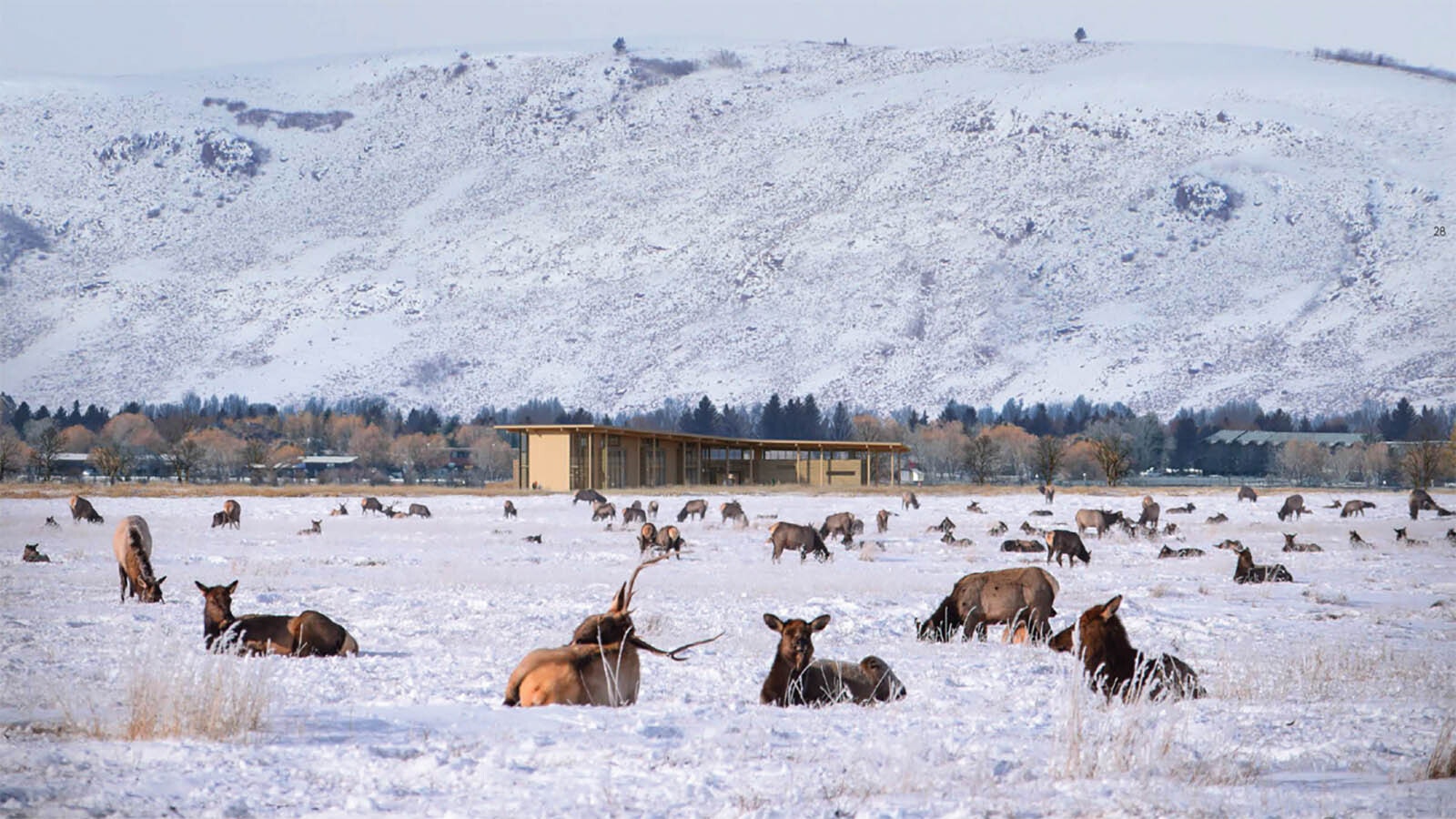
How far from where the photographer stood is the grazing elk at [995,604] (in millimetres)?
16359

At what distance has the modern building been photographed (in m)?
81.1

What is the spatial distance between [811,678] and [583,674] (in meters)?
1.89

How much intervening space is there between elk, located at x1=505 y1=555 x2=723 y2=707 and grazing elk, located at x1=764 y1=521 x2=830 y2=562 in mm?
21222

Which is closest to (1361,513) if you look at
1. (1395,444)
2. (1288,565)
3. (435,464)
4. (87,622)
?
(1288,565)

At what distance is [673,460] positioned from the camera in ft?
324

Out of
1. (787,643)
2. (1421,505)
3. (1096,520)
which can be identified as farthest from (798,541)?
(1421,505)

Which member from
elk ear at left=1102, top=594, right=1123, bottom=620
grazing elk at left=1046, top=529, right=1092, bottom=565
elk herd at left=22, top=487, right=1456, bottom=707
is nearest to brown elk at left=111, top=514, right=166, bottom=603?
elk herd at left=22, top=487, right=1456, bottom=707

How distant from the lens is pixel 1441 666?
14.1m

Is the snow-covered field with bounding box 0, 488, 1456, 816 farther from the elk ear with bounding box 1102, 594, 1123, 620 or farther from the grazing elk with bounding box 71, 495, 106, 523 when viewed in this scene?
the grazing elk with bounding box 71, 495, 106, 523

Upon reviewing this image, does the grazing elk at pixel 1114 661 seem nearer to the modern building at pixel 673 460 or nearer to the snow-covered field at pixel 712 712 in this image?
the snow-covered field at pixel 712 712

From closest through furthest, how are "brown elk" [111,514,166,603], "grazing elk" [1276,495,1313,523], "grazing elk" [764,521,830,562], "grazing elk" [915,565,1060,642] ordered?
"grazing elk" [915,565,1060,642], "brown elk" [111,514,166,603], "grazing elk" [764,521,830,562], "grazing elk" [1276,495,1313,523]

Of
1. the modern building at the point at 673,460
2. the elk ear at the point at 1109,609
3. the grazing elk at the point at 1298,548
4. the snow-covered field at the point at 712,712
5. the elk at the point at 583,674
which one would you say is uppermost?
the modern building at the point at 673,460

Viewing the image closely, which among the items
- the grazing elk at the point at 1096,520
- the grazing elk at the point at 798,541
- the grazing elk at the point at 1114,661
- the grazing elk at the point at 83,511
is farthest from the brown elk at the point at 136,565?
the grazing elk at the point at 1096,520

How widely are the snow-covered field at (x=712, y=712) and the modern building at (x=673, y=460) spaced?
180 ft
